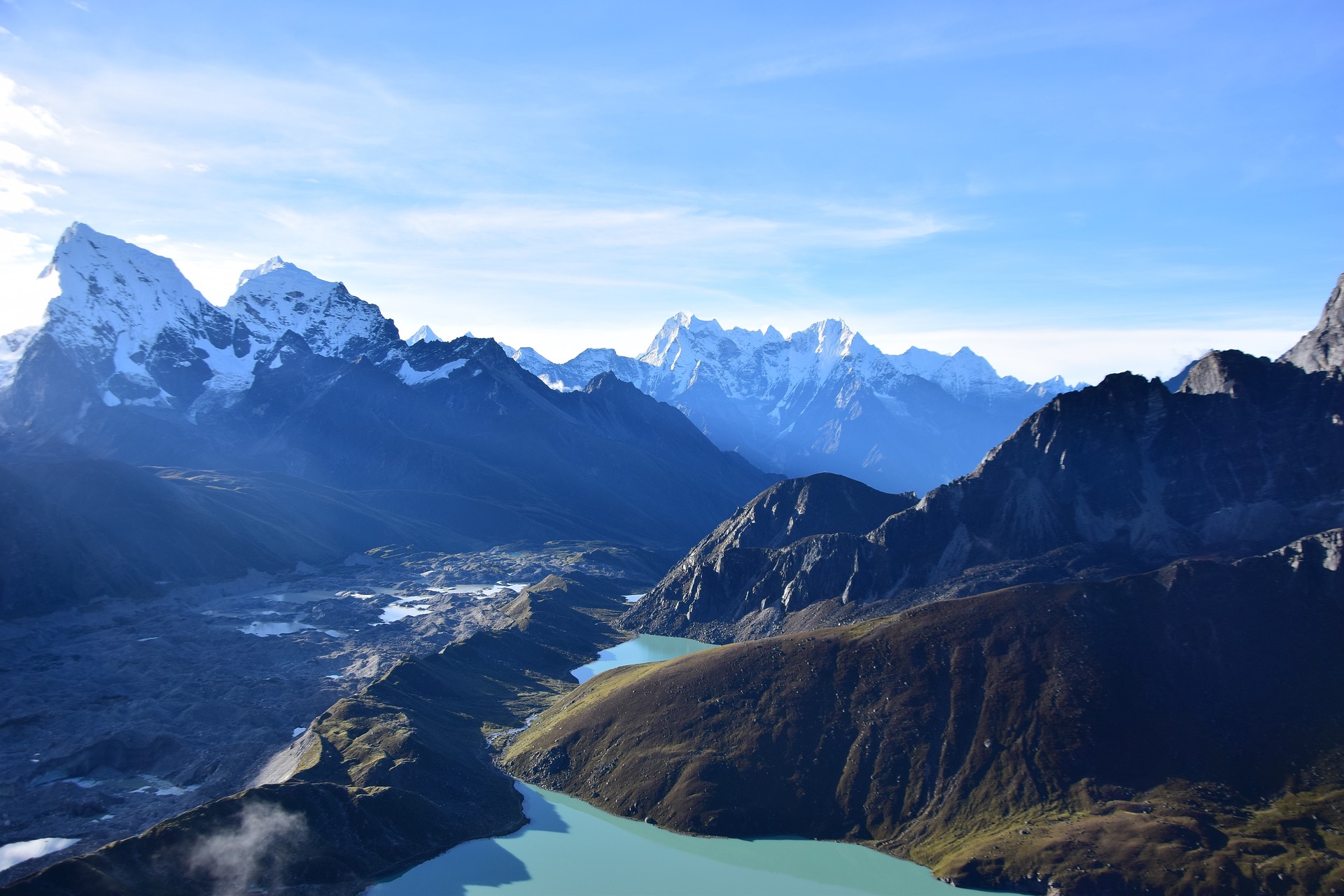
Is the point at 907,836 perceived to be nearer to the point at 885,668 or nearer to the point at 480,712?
the point at 885,668

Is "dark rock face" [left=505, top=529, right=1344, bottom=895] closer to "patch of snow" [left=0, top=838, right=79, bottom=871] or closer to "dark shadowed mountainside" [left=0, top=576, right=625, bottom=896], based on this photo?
"dark shadowed mountainside" [left=0, top=576, right=625, bottom=896]

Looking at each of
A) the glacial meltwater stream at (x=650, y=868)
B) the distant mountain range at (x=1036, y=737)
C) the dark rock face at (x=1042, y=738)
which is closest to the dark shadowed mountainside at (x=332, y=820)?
the glacial meltwater stream at (x=650, y=868)

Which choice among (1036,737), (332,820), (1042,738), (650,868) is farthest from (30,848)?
(1042,738)

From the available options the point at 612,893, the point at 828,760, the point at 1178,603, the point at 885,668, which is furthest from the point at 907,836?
the point at 1178,603

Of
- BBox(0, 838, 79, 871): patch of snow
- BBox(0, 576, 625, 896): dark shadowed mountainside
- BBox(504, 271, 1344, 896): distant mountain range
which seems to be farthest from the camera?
BBox(0, 838, 79, 871): patch of snow

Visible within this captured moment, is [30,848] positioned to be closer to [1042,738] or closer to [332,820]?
[332,820]

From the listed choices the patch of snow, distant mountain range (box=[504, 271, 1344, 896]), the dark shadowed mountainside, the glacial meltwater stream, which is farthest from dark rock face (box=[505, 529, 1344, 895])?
the patch of snow

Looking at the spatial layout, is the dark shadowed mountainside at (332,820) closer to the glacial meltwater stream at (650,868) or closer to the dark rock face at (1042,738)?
the glacial meltwater stream at (650,868)
